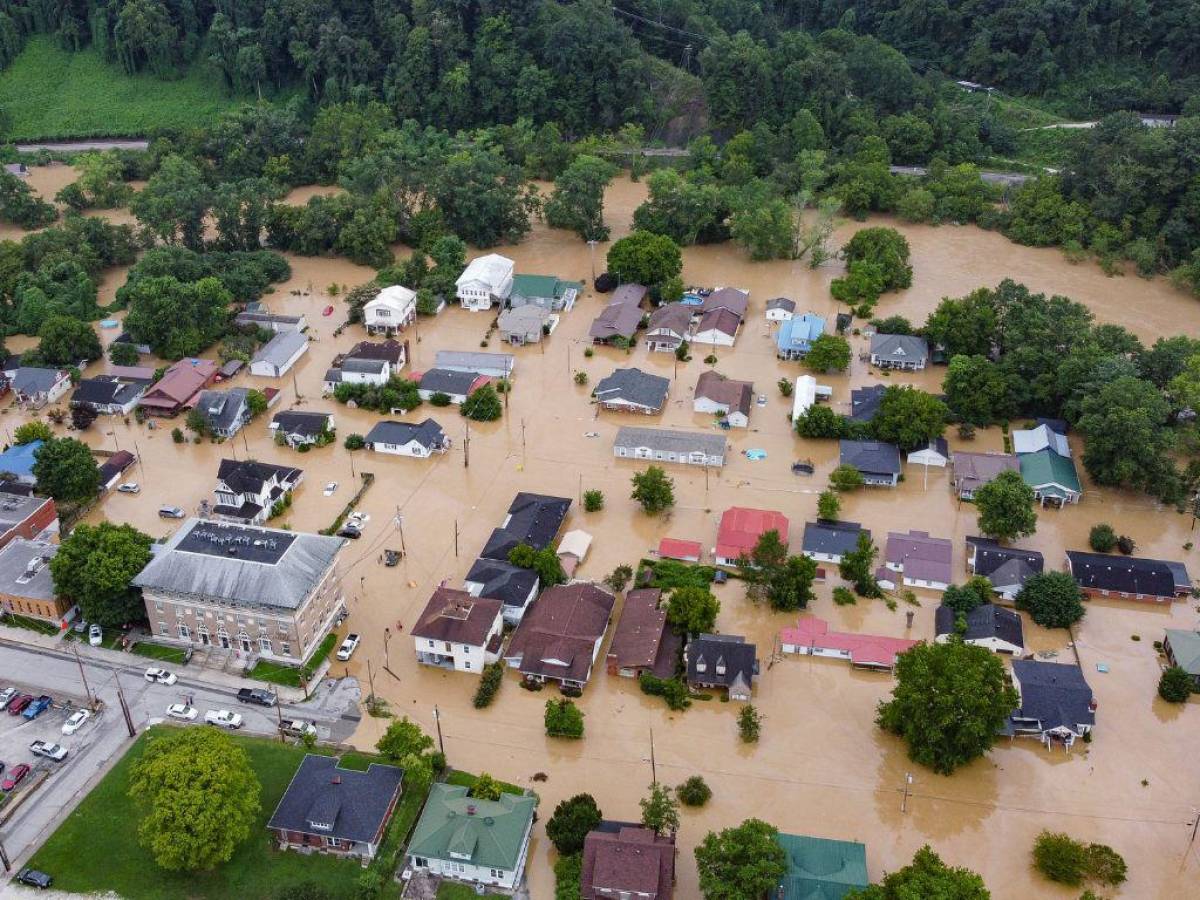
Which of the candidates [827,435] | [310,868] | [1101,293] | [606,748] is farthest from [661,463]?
[1101,293]

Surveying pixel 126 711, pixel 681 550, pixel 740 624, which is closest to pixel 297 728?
pixel 126 711

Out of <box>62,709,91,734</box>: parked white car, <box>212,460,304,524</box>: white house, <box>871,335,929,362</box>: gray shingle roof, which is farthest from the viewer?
<box>871,335,929,362</box>: gray shingle roof

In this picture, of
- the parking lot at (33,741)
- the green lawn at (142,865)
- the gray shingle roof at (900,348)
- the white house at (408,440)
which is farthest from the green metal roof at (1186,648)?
the parking lot at (33,741)

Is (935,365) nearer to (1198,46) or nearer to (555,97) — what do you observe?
(555,97)

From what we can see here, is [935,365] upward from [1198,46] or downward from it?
downward

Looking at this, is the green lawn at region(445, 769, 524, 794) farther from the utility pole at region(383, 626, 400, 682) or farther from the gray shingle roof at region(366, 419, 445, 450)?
the gray shingle roof at region(366, 419, 445, 450)

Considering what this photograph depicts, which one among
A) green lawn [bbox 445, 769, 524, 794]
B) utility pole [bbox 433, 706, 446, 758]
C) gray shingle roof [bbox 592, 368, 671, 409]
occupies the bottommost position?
utility pole [bbox 433, 706, 446, 758]

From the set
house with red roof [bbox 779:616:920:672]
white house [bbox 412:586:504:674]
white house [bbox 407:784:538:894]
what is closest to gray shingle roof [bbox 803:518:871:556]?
house with red roof [bbox 779:616:920:672]
